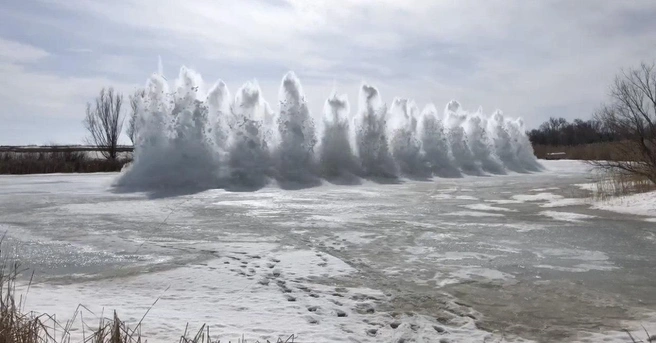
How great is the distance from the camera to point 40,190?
17.8 metres

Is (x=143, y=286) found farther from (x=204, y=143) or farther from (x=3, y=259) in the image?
(x=204, y=143)

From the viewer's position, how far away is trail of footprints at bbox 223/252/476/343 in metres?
5.12

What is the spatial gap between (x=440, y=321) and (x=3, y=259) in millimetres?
5527

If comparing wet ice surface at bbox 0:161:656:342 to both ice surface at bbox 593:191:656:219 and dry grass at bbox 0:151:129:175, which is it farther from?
dry grass at bbox 0:151:129:175

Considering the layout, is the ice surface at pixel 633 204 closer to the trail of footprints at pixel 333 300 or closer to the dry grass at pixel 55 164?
the trail of footprints at pixel 333 300

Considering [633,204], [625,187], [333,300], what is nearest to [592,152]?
[625,187]

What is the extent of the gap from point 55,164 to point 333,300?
104 ft

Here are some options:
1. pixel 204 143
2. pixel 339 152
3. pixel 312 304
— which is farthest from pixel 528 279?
pixel 339 152

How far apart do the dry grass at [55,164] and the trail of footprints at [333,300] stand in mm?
28413

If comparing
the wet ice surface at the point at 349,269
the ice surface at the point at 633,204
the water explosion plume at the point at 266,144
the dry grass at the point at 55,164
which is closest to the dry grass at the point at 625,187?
the ice surface at the point at 633,204

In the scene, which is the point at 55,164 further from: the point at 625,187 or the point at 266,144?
the point at 625,187

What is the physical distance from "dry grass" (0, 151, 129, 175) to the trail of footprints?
28.4 m

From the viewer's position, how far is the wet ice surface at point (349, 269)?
5.15 metres

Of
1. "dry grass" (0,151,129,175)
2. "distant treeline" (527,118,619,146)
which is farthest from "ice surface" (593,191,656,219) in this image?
"distant treeline" (527,118,619,146)
